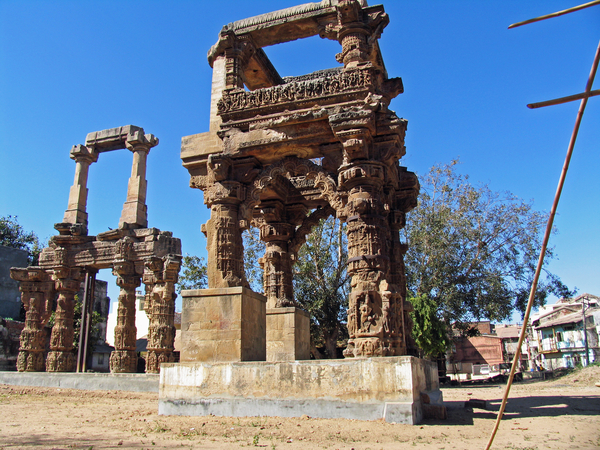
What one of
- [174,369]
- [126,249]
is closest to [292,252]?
[174,369]

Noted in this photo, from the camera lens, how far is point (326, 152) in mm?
9781

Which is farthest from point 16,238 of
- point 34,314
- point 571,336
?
point 571,336

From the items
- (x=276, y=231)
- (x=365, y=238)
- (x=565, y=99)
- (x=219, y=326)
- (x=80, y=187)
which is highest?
(x=80, y=187)

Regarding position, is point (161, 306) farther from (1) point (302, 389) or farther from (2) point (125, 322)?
(1) point (302, 389)

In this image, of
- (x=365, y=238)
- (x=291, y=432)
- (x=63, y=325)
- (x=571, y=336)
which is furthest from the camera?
(x=571, y=336)

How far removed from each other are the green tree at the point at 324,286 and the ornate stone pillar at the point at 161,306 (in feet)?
27.1

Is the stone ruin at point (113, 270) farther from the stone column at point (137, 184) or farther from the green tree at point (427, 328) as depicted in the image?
the green tree at point (427, 328)

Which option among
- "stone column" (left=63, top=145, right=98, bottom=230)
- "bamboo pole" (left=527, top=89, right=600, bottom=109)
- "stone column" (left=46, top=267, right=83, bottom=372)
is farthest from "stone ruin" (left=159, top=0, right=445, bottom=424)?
"stone column" (left=63, top=145, right=98, bottom=230)

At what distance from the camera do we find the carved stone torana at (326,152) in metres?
8.69

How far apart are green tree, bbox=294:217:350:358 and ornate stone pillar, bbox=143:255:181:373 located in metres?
8.25

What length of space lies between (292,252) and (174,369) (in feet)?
14.7

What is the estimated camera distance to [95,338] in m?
28.6

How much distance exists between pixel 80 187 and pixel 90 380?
9.33 m

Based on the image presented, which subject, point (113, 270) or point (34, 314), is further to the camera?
point (34, 314)
